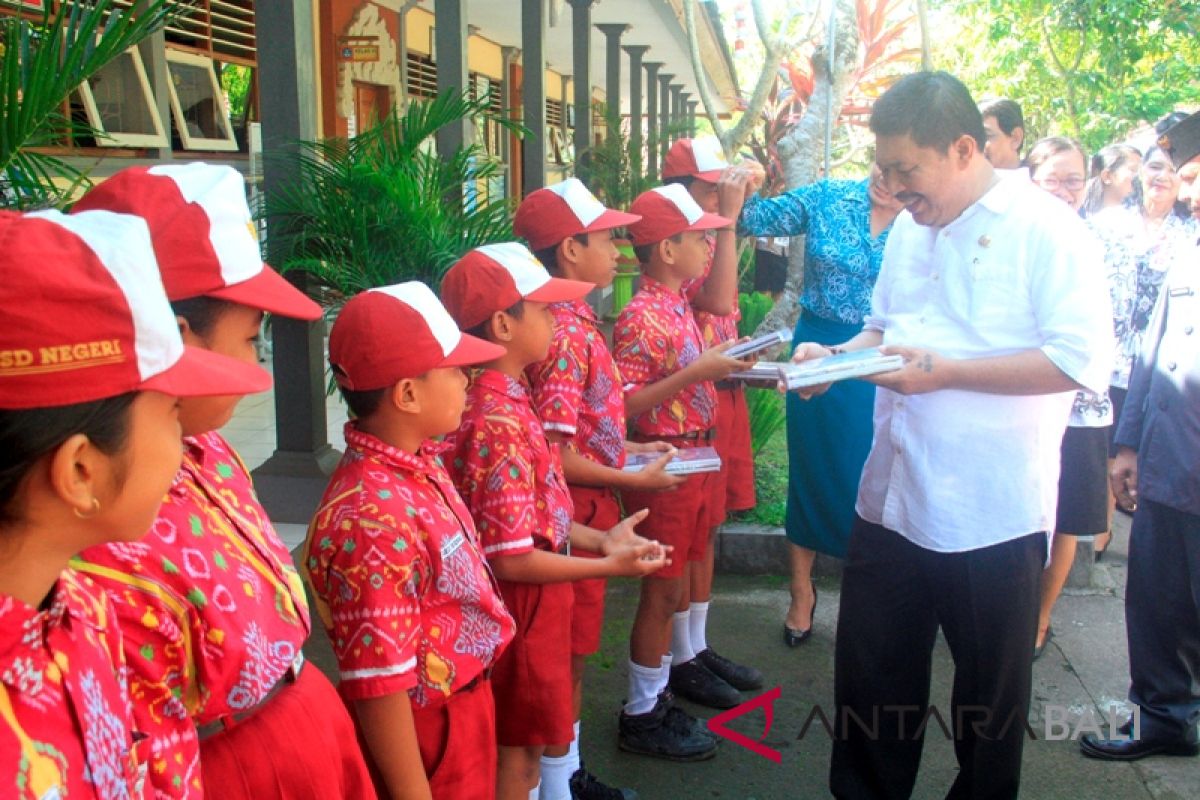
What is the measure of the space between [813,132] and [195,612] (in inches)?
244

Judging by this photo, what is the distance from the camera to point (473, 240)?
3.40m

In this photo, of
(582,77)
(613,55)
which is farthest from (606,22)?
(582,77)

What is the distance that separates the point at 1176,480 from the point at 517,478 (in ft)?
6.99

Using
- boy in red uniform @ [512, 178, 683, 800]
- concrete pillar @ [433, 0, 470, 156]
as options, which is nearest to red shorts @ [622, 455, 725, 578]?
boy in red uniform @ [512, 178, 683, 800]

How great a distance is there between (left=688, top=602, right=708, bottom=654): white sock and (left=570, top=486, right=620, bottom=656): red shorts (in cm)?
98

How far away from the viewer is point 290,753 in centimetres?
151

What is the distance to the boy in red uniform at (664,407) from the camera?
3248 millimetres

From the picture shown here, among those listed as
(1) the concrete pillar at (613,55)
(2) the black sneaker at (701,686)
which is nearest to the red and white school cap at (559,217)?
(2) the black sneaker at (701,686)

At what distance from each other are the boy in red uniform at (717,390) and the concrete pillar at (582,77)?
20.6ft

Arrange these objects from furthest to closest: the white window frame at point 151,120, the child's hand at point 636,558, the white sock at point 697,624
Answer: the white window frame at point 151,120
the white sock at point 697,624
the child's hand at point 636,558

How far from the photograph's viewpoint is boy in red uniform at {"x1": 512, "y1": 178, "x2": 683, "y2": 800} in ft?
8.88

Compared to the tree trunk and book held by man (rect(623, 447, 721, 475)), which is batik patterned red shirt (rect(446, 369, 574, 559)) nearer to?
book held by man (rect(623, 447, 721, 475))

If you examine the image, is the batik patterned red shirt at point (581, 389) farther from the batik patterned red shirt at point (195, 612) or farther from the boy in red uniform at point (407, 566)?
the batik patterned red shirt at point (195, 612)

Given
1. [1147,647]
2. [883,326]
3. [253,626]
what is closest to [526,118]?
[883,326]
